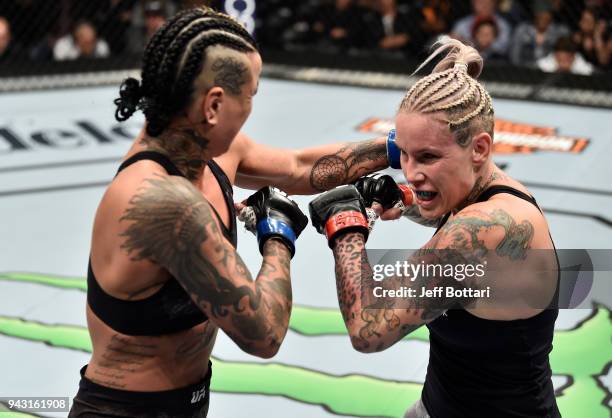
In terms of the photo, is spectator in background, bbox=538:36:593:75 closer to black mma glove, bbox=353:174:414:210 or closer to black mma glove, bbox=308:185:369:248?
black mma glove, bbox=353:174:414:210

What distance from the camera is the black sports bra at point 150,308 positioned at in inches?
82.1

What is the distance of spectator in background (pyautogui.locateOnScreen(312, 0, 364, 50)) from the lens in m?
8.06

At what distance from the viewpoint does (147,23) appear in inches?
318

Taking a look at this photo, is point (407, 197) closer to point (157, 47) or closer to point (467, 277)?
point (467, 277)


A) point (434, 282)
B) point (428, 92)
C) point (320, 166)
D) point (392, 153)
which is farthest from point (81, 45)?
point (434, 282)

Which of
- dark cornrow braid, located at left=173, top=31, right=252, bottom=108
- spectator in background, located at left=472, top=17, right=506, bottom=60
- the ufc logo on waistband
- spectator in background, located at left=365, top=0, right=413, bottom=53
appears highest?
dark cornrow braid, located at left=173, top=31, right=252, bottom=108

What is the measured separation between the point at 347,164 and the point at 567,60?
196 inches

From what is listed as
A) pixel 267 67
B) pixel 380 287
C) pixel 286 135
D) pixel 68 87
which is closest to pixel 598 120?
pixel 286 135

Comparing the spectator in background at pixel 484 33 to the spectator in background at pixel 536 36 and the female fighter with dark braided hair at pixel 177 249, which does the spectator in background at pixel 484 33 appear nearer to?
the spectator in background at pixel 536 36

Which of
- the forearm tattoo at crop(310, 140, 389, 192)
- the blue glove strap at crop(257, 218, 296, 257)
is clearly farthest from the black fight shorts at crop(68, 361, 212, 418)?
the forearm tattoo at crop(310, 140, 389, 192)

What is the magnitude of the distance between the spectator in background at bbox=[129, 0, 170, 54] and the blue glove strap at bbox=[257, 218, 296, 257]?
570 centimetres

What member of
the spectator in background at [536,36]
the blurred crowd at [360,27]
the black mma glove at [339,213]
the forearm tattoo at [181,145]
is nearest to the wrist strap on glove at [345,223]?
the black mma glove at [339,213]

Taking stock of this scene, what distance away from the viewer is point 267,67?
7992mm

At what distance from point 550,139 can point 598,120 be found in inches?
23.0
